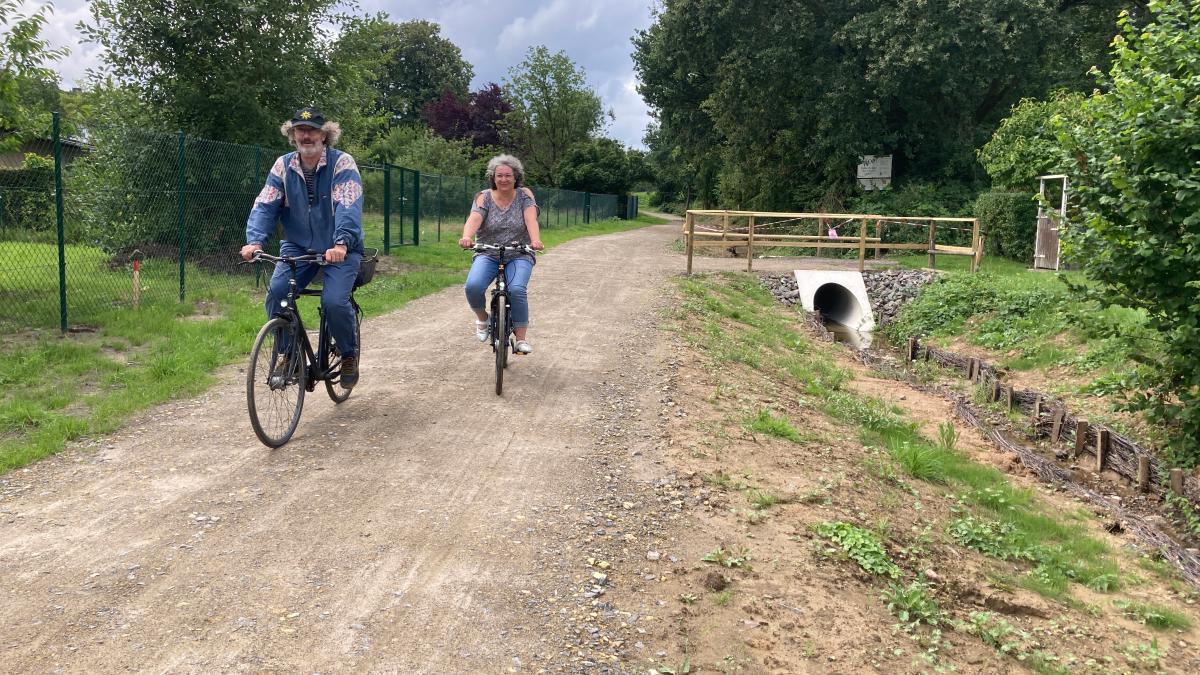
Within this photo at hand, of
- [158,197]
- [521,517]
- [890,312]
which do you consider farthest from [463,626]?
[890,312]

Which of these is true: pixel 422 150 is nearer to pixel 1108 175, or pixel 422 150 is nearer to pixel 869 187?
pixel 869 187

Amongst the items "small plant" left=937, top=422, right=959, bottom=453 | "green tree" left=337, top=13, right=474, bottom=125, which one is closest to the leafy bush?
"small plant" left=937, top=422, right=959, bottom=453

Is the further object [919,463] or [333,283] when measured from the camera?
[919,463]

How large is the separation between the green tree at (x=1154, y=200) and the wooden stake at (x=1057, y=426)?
128 cm

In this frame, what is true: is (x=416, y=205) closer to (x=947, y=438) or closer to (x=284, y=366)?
(x=947, y=438)

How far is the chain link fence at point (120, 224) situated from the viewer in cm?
830

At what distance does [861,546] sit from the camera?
441 cm

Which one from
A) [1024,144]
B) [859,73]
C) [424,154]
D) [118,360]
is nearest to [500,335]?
[118,360]

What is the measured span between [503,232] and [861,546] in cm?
383

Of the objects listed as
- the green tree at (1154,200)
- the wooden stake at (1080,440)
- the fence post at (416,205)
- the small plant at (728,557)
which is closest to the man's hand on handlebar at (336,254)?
the small plant at (728,557)

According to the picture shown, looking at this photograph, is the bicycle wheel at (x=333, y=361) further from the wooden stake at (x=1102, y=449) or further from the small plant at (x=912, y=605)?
the wooden stake at (x=1102, y=449)

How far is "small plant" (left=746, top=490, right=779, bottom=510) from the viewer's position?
4.75 meters

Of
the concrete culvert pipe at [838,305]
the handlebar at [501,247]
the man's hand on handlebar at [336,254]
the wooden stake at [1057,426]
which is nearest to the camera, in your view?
the man's hand on handlebar at [336,254]

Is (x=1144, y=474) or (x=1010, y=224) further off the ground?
(x=1010, y=224)
